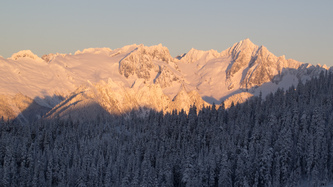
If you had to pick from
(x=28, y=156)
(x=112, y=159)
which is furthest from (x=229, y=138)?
(x=28, y=156)

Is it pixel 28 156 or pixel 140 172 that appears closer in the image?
pixel 140 172

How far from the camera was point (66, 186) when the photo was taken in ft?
605

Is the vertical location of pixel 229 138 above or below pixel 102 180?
above

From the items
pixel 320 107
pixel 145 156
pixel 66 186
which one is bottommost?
pixel 66 186

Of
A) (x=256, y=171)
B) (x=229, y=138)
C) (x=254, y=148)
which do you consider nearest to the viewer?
(x=256, y=171)

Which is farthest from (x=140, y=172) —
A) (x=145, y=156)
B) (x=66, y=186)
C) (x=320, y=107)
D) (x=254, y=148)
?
(x=320, y=107)

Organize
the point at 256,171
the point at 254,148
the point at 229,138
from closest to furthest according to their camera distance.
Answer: the point at 256,171, the point at 254,148, the point at 229,138

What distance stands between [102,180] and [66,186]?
12.7m

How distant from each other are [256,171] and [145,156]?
49.1m

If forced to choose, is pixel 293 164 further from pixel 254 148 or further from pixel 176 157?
pixel 176 157

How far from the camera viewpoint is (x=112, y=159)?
19988cm

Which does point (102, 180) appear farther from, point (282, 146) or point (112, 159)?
point (282, 146)

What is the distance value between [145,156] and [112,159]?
14.6 meters

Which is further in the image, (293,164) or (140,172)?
(140,172)
